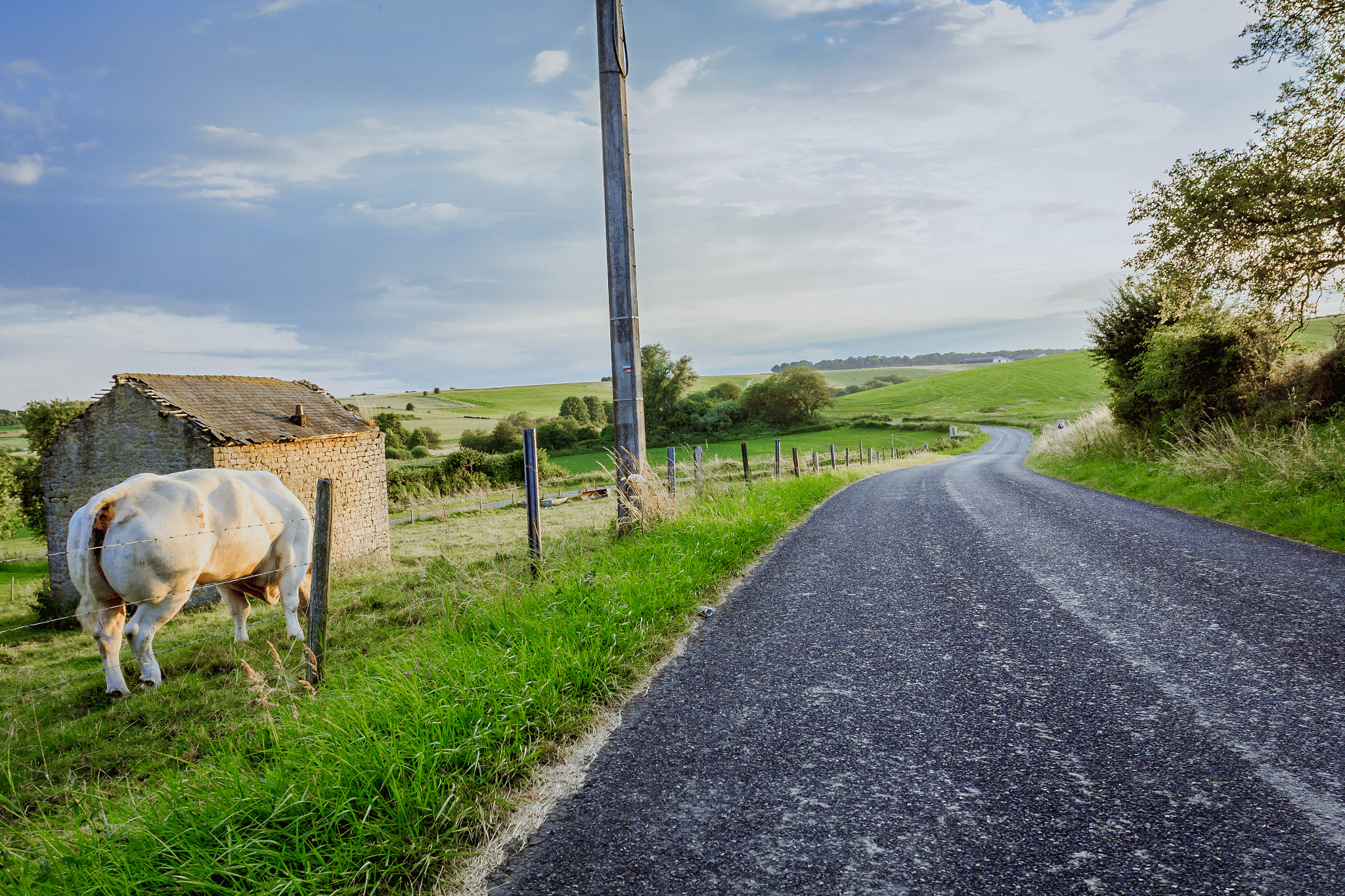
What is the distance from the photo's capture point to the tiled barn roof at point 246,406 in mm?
14898

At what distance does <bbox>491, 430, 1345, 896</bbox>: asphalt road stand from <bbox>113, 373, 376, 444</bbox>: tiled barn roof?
1485 centimetres

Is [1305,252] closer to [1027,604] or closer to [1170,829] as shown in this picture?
[1027,604]

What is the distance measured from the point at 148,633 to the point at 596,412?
6432cm

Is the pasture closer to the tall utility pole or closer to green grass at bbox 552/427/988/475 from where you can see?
the tall utility pole

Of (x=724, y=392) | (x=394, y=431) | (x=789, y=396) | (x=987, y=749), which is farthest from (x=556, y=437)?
(x=987, y=749)

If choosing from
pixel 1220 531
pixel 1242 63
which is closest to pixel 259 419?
pixel 1220 531

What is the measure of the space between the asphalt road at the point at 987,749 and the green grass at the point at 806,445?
36575 millimetres

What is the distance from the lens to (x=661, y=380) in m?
67.6

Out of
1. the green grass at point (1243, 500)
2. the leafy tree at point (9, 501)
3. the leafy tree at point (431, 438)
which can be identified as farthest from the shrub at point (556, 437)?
the green grass at point (1243, 500)

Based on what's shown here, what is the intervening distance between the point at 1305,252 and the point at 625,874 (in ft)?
48.7

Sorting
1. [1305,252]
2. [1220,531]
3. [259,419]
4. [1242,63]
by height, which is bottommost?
[1220,531]

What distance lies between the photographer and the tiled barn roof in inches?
587

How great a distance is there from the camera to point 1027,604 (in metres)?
5.26

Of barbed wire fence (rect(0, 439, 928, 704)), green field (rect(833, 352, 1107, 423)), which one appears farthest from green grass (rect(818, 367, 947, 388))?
barbed wire fence (rect(0, 439, 928, 704))
